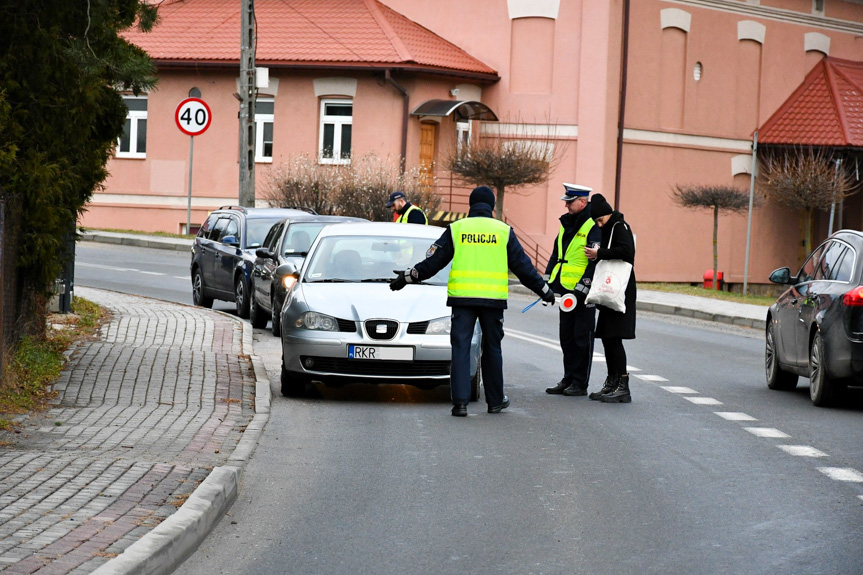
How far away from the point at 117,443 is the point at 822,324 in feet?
21.9

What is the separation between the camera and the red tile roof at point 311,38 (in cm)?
3857

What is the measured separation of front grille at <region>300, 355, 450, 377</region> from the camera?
1202cm

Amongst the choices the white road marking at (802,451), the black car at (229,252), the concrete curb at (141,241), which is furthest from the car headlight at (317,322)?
the concrete curb at (141,241)

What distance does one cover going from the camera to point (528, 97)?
39062mm

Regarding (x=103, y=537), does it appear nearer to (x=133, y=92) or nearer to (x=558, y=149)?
(x=133, y=92)

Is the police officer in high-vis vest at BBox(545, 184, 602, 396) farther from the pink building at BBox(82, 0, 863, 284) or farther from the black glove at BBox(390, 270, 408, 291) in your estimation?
the pink building at BBox(82, 0, 863, 284)

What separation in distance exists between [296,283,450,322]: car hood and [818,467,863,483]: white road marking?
3.91m

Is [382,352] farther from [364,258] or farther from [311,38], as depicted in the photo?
[311,38]

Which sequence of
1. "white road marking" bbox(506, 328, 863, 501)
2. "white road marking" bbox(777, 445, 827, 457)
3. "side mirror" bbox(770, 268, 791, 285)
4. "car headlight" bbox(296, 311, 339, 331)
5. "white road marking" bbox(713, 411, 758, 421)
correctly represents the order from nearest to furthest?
"white road marking" bbox(506, 328, 863, 501) < "white road marking" bbox(777, 445, 827, 457) < "white road marking" bbox(713, 411, 758, 421) < "car headlight" bbox(296, 311, 339, 331) < "side mirror" bbox(770, 268, 791, 285)

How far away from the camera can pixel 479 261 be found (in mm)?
11516

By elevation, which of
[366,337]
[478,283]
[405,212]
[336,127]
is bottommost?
[366,337]

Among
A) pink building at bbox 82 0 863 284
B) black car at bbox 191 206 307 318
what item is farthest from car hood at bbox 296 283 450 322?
pink building at bbox 82 0 863 284

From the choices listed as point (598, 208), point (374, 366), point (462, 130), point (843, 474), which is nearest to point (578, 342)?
point (598, 208)

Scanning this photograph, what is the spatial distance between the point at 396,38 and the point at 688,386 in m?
26.2
